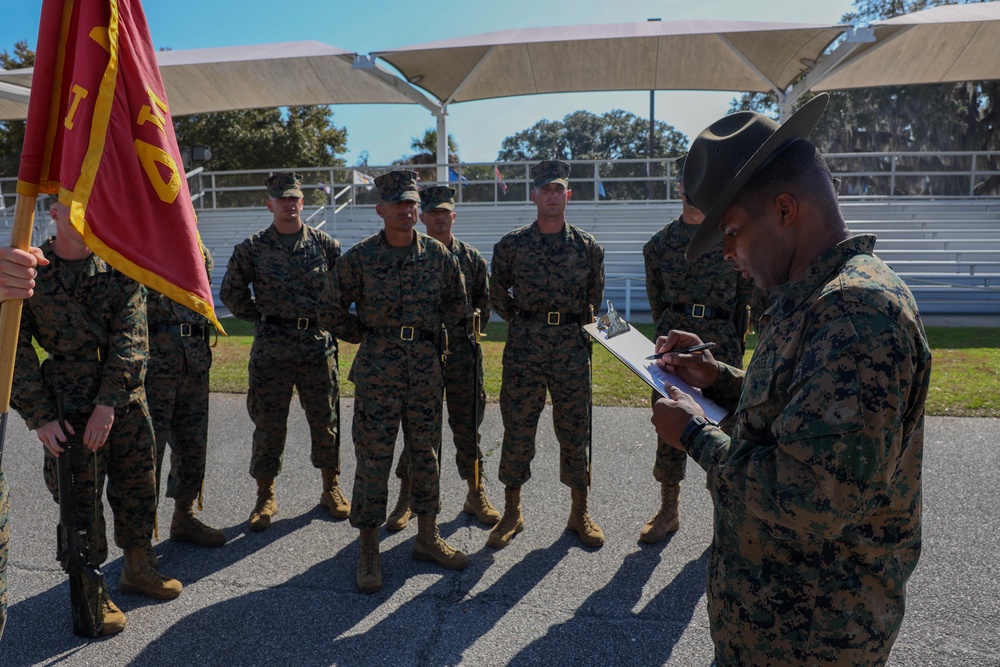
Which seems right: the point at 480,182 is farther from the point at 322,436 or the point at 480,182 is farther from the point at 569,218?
the point at 322,436

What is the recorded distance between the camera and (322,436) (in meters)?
4.77

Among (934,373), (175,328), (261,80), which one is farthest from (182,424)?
(261,80)

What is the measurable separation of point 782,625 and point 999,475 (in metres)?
4.41

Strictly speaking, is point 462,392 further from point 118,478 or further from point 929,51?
point 929,51

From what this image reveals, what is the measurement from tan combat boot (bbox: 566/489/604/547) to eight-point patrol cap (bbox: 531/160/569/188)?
198cm

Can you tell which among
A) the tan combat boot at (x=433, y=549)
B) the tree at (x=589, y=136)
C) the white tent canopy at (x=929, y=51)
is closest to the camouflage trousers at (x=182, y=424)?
the tan combat boot at (x=433, y=549)

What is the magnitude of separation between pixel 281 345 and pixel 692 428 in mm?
3548

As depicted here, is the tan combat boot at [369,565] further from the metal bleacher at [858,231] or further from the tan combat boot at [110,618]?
the metal bleacher at [858,231]

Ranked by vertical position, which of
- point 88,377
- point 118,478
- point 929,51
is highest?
point 929,51

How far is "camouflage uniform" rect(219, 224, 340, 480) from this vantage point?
468 centimetres

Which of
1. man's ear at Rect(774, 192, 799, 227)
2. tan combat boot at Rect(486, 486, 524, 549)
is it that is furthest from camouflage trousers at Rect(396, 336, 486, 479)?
man's ear at Rect(774, 192, 799, 227)

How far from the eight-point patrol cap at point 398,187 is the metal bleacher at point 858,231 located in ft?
26.8

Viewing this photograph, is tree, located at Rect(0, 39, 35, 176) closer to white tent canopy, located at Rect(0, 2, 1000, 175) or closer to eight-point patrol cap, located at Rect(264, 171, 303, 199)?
white tent canopy, located at Rect(0, 2, 1000, 175)

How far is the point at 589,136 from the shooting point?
52.2 m
